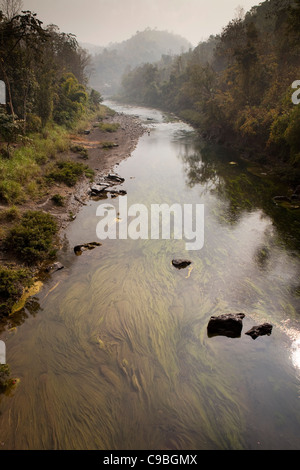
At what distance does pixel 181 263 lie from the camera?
24.3 feet

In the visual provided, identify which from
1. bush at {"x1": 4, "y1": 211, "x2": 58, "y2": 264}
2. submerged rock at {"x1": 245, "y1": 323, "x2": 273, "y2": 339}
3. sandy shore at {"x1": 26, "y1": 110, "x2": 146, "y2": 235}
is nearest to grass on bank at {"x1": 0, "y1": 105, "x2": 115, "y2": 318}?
bush at {"x1": 4, "y1": 211, "x2": 58, "y2": 264}

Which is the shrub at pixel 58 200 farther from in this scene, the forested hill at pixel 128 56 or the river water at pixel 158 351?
the forested hill at pixel 128 56

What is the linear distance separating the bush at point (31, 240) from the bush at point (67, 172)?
4.38 metres

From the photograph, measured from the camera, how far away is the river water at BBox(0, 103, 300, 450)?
146 inches

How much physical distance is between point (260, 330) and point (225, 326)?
74 cm

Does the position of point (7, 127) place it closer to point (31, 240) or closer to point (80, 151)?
point (31, 240)

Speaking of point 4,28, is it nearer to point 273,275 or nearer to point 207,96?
point 273,275

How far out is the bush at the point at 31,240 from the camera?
22.7ft

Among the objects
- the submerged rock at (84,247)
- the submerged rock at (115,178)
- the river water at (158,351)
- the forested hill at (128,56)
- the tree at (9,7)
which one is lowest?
the river water at (158,351)

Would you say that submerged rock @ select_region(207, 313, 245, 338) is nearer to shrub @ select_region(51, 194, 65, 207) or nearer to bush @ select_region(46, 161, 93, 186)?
shrub @ select_region(51, 194, 65, 207)

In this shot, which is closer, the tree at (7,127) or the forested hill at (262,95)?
the tree at (7,127)

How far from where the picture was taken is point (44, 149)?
556 inches

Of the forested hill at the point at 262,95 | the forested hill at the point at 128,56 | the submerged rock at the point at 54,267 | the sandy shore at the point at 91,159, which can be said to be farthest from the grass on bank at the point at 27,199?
the forested hill at the point at 128,56

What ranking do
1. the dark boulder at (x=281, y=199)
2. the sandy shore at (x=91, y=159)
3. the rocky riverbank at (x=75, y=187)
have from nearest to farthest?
the rocky riverbank at (x=75, y=187) → the sandy shore at (x=91, y=159) → the dark boulder at (x=281, y=199)
